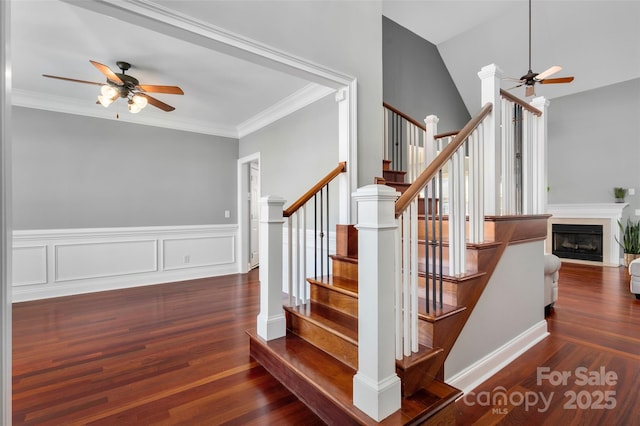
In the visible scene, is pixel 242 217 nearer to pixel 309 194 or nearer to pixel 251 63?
pixel 251 63

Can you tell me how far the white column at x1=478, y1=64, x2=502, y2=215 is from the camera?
2.26 m

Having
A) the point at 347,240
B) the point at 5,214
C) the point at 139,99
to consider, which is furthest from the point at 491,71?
the point at 139,99

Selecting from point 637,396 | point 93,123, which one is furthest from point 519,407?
point 93,123

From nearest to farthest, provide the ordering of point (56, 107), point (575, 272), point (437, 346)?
1. point (437, 346)
2. point (56, 107)
3. point (575, 272)

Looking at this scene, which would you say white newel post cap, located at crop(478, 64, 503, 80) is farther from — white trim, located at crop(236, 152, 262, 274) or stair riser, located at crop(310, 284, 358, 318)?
white trim, located at crop(236, 152, 262, 274)

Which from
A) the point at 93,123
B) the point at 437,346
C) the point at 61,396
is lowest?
the point at 61,396

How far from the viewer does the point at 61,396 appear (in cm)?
189

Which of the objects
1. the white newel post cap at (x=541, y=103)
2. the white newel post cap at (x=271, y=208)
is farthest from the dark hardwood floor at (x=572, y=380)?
the white newel post cap at (x=541, y=103)

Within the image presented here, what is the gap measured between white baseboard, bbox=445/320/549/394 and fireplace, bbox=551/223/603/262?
188 inches

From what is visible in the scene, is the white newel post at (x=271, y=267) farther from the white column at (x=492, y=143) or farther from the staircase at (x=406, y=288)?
the white column at (x=492, y=143)

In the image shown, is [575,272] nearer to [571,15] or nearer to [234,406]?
[571,15]

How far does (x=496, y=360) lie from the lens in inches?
85.0

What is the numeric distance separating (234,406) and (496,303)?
6.15ft

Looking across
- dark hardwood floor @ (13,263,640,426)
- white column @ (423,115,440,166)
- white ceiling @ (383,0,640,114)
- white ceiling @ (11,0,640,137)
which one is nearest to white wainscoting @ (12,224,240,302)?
dark hardwood floor @ (13,263,640,426)
